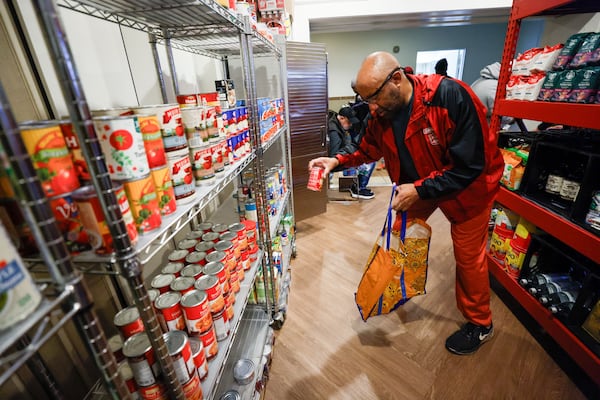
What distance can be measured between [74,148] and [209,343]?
2.38 feet

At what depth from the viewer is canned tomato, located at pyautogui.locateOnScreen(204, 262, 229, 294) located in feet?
3.41

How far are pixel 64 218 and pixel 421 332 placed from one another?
1.99 m

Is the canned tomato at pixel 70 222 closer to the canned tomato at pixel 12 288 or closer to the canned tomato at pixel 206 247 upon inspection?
the canned tomato at pixel 12 288

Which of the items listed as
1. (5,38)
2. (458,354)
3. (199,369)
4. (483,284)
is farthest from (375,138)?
(5,38)

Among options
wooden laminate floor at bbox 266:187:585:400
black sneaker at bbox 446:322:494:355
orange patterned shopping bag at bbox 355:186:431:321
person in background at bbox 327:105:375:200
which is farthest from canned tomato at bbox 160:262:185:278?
person in background at bbox 327:105:375:200

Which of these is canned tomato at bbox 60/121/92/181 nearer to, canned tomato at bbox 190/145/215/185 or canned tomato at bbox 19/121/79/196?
canned tomato at bbox 19/121/79/196

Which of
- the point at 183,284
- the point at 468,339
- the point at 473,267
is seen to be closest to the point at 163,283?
the point at 183,284

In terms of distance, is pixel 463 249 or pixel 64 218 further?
pixel 463 249

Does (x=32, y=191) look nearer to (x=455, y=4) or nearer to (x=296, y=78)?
(x=296, y=78)

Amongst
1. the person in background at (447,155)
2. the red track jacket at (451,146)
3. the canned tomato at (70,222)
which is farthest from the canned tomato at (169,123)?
the red track jacket at (451,146)

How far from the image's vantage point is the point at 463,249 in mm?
1597

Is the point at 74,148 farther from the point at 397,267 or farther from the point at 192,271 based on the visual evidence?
the point at 397,267

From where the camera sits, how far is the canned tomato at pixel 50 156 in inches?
18.1

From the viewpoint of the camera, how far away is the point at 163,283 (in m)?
0.98
